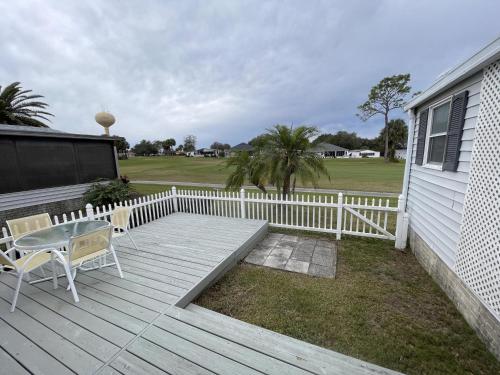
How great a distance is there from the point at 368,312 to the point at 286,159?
153 inches

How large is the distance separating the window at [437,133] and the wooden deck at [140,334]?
3.42 m

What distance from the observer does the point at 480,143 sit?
228cm

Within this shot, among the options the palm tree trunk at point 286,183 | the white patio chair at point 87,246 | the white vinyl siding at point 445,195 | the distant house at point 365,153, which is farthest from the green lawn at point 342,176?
the distant house at point 365,153

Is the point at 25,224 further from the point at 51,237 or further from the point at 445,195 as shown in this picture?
the point at 445,195

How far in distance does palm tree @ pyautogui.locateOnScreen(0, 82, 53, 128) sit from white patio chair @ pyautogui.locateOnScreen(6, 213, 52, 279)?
1734cm

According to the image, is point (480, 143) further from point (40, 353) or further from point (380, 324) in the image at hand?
point (40, 353)

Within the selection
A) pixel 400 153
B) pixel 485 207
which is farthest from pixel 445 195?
pixel 400 153

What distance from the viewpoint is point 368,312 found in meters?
2.48

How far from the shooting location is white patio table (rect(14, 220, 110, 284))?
7.41ft

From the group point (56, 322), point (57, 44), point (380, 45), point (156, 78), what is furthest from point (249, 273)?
point (156, 78)

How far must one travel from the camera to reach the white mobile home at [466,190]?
206 centimetres

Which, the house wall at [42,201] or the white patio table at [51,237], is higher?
the white patio table at [51,237]

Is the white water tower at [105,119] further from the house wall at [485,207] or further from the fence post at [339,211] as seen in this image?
the house wall at [485,207]

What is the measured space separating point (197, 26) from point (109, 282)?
27.1ft
